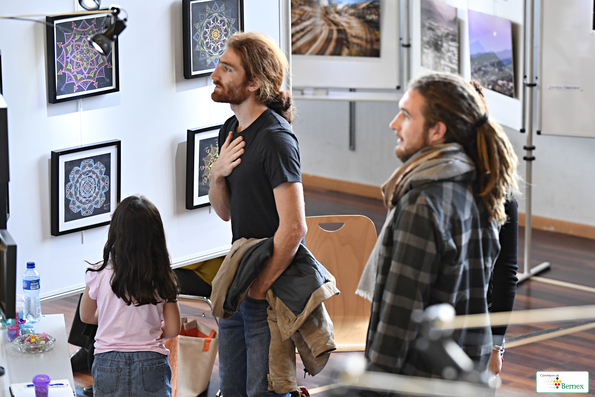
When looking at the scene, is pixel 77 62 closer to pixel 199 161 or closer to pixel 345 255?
pixel 199 161

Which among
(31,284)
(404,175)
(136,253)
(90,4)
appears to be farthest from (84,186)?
(404,175)

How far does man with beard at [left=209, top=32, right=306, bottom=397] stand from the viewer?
89.7 inches

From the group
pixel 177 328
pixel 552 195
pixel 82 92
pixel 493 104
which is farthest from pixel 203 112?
pixel 552 195

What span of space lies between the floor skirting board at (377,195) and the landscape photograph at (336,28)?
→ 5.07 ft

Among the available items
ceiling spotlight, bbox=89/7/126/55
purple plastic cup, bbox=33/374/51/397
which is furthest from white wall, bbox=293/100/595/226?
purple plastic cup, bbox=33/374/51/397

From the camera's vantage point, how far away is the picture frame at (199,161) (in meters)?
3.09

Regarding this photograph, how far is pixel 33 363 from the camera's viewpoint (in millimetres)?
2387

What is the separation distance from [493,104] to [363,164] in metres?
2.30

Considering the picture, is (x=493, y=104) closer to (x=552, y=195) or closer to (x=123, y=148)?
(x=552, y=195)

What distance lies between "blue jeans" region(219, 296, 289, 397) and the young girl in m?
0.18

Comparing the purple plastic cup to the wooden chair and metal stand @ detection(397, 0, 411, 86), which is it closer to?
the wooden chair

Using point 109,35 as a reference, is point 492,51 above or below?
A: above

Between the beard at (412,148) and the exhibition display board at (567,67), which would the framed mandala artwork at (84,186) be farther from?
the exhibition display board at (567,67)

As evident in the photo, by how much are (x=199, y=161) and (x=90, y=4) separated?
782mm
